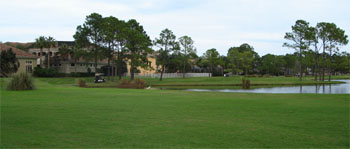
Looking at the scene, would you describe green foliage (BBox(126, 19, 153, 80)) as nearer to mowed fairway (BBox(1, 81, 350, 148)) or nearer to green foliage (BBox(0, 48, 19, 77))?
green foliage (BBox(0, 48, 19, 77))

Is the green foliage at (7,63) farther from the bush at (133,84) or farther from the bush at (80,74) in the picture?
the bush at (80,74)

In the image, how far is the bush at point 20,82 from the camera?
72.6 ft

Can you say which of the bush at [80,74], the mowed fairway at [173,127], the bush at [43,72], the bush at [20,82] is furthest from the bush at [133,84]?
the bush at [80,74]

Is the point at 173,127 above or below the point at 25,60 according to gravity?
below

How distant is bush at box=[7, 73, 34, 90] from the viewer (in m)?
22.1

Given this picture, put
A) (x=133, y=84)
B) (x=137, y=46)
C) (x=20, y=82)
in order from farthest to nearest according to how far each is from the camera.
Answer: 1. (x=137, y=46)
2. (x=133, y=84)
3. (x=20, y=82)

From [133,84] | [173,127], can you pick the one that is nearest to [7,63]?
[133,84]

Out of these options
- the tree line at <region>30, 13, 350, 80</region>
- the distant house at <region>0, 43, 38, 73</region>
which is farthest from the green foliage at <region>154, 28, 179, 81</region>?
the distant house at <region>0, 43, 38, 73</region>

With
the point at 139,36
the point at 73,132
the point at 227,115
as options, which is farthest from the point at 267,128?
the point at 139,36

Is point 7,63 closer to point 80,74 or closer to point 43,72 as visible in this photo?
point 43,72

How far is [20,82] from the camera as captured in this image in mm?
22219

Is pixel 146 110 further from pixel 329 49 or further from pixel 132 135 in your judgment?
pixel 329 49

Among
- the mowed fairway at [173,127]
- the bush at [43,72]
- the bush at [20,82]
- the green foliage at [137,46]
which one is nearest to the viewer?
the mowed fairway at [173,127]

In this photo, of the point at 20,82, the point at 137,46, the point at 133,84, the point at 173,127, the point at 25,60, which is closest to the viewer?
the point at 173,127
